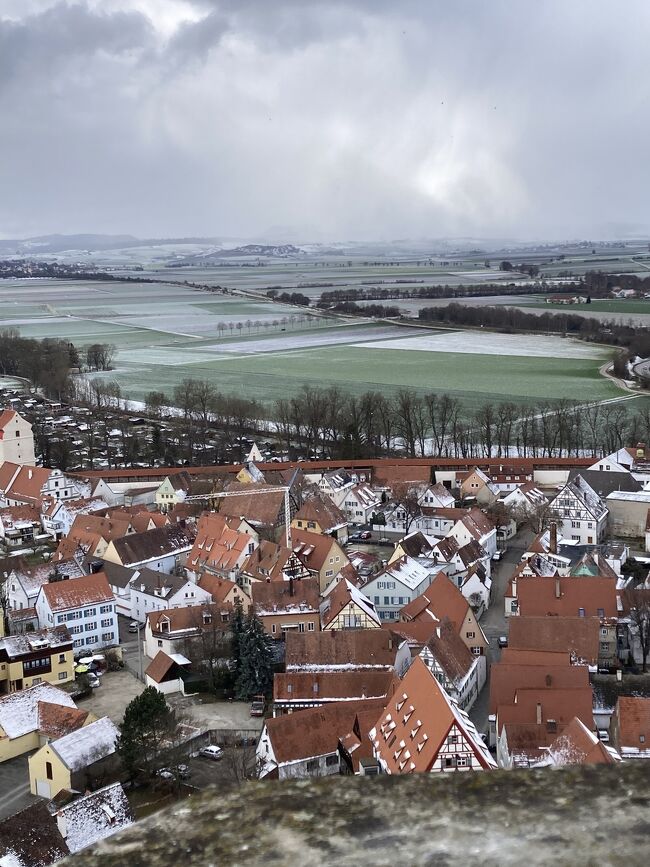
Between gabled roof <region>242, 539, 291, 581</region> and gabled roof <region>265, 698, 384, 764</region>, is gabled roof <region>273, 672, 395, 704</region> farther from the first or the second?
gabled roof <region>242, 539, 291, 581</region>

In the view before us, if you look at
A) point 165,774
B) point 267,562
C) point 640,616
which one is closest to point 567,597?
point 640,616

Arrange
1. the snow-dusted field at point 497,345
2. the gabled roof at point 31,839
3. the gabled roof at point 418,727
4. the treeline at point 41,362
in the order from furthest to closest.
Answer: the snow-dusted field at point 497,345 < the treeline at point 41,362 < the gabled roof at point 418,727 < the gabled roof at point 31,839

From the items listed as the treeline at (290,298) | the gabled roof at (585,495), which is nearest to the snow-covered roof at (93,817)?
the gabled roof at (585,495)

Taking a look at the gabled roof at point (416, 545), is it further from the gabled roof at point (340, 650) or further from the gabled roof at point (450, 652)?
the gabled roof at point (340, 650)

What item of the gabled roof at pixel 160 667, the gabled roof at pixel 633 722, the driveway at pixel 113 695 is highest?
the gabled roof at pixel 633 722

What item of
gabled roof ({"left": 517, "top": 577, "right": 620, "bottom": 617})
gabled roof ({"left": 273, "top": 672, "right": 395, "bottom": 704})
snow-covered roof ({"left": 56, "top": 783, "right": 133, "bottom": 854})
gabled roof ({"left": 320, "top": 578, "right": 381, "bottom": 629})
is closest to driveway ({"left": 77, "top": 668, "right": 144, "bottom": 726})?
gabled roof ({"left": 273, "top": 672, "right": 395, "bottom": 704})

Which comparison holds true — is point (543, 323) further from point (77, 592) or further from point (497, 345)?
point (77, 592)
